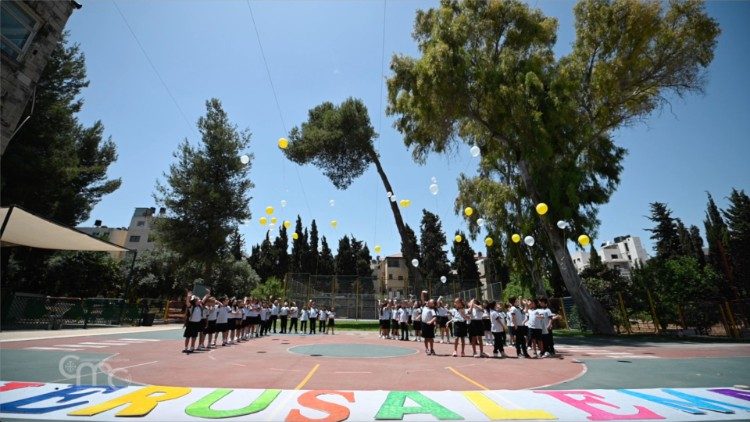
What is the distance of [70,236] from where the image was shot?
16.5 m

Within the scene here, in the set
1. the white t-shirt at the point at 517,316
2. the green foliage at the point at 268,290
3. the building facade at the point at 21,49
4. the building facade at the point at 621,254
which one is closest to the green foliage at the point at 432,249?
the green foliage at the point at 268,290

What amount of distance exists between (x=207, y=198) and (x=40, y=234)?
1582cm

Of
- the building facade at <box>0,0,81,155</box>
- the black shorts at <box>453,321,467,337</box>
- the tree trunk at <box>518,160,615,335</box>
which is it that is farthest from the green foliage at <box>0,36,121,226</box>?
the tree trunk at <box>518,160,615,335</box>

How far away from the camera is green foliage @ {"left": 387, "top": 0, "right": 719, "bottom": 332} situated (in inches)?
741

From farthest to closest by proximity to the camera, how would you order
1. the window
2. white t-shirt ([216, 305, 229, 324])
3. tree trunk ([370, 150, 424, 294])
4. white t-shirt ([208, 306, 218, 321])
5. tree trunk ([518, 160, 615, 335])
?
1. tree trunk ([370, 150, 424, 294])
2. tree trunk ([518, 160, 615, 335])
3. white t-shirt ([216, 305, 229, 324])
4. white t-shirt ([208, 306, 218, 321])
5. the window

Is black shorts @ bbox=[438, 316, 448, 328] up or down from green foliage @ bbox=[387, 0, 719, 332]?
down

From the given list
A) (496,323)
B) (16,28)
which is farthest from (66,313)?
(496,323)

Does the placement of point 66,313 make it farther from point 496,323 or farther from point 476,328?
point 496,323

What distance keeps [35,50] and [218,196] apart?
21137mm

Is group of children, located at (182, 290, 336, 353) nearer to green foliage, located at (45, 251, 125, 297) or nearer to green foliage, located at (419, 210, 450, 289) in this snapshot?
green foliage, located at (45, 251, 125, 297)

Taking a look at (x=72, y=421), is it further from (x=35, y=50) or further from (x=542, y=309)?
(x=35, y=50)

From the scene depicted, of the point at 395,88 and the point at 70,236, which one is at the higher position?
the point at 395,88

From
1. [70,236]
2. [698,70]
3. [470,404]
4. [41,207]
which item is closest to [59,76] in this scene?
[41,207]

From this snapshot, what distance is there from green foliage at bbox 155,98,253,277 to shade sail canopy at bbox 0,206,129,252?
12.0 meters
